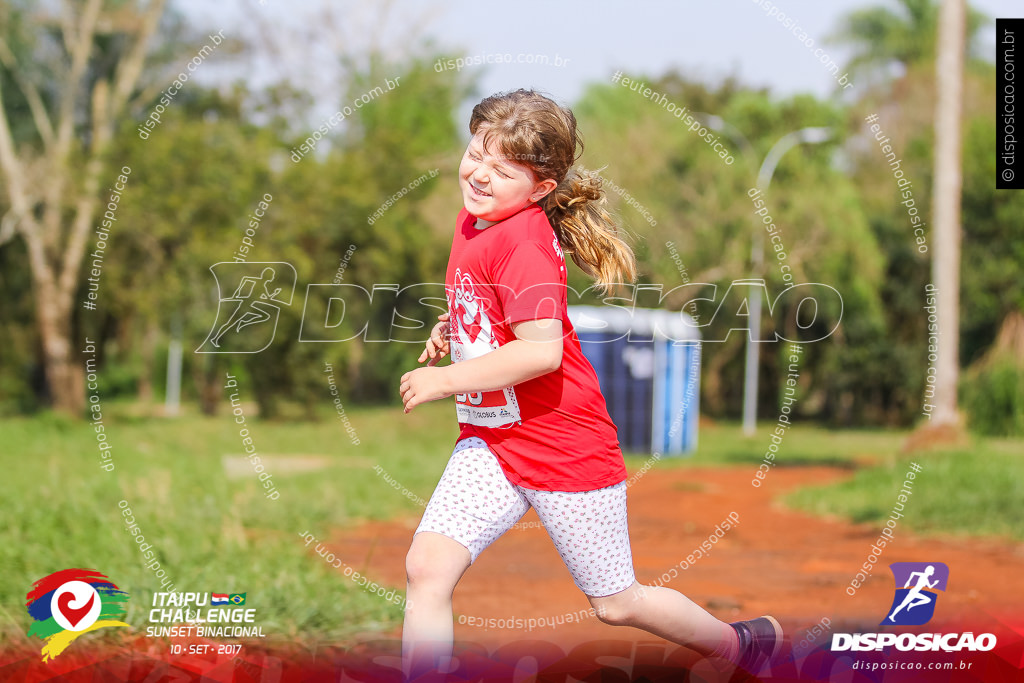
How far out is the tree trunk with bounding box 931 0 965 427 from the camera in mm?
11156

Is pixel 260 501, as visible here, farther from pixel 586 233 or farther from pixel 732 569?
pixel 586 233

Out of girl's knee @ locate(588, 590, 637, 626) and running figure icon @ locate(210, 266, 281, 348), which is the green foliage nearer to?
running figure icon @ locate(210, 266, 281, 348)

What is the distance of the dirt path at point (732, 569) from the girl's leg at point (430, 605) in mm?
1604

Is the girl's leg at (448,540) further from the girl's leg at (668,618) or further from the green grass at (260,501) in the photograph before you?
the green grass at (260,501)

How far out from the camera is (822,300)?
25.4 metres

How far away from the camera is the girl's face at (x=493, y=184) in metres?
2.76

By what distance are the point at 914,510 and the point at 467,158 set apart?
6.49 meters

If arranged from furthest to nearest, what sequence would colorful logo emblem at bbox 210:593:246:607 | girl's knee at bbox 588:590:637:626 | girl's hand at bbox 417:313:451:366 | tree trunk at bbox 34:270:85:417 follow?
1. tree trunk at bbox 34:270:85:417
2. colorful logo emblem at bbox 210:593:246:607
3. girl's hand at bbox 417:313:451:366
4. girl's knee at bbox 588:590:637:626

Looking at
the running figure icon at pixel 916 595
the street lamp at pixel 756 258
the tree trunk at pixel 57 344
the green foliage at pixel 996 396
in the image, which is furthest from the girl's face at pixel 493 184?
the street lamp at pixel 756 258

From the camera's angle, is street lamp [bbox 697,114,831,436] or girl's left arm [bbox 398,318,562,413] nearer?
girl's left arm [bbox 398,318,562,413]

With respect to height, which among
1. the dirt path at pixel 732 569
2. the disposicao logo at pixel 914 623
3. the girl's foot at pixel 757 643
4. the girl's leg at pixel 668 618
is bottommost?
the dirt path at pixel 732 569

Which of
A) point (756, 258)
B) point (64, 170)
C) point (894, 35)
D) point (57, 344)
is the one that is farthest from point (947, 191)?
point (894, 35)

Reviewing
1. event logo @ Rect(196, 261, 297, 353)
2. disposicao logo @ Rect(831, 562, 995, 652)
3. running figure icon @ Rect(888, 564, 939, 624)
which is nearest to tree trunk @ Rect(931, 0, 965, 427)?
disposicao logo @ Rect(831, 562, 995, 652)

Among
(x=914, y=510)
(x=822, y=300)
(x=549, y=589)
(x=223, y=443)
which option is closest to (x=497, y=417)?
(x=549, y=589)
